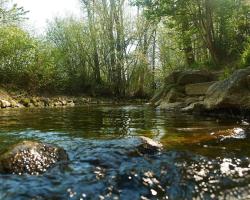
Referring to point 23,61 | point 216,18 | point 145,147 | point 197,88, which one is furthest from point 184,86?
point 23,61

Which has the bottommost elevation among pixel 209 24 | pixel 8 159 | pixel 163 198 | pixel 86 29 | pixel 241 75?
pixel 163 198

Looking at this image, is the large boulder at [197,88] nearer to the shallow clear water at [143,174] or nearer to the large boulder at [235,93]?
the large boulder at [235,93]

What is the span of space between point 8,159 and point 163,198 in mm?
2368

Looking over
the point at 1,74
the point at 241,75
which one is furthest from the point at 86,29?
the point at 241,75

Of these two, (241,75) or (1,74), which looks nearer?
(241,75)

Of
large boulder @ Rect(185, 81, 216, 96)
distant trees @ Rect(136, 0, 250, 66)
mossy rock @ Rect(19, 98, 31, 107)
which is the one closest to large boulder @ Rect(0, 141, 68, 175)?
large boulder @ Rect(185, 81, 216, 96)

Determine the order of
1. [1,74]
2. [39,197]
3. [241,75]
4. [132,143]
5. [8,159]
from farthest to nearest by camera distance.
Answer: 1. [1,74]
2. [241,75]
3. [132,143]
4. [8,159]
5. [39,197]

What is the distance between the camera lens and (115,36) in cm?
3525

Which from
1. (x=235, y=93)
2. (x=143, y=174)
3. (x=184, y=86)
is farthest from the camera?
(x=184, y=86)

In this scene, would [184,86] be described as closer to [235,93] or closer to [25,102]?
[235,93]

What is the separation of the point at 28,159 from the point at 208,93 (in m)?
9.39

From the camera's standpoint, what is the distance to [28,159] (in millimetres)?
5480

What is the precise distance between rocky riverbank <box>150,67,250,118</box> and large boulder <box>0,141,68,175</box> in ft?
24.7

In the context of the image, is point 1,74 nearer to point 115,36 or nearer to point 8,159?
point 115,36
